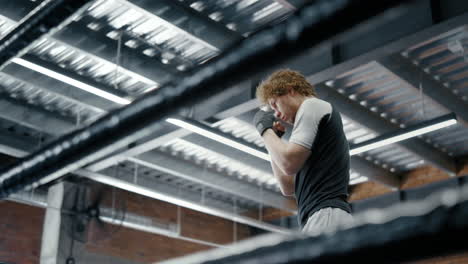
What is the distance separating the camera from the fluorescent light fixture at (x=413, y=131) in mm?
5340

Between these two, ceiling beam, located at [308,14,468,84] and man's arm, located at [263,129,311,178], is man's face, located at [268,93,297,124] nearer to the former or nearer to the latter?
man's arm, located at [263,129,311,178]

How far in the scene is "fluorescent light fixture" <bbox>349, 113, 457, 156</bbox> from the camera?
534 centimetres

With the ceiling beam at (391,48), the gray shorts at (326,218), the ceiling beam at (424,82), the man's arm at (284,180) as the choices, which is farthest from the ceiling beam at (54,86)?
the gray shorts at (326,218)

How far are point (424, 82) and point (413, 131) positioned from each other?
3.58 ft

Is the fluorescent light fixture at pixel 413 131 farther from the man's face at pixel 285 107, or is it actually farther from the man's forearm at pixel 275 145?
the man's forearm at pixel 275 145

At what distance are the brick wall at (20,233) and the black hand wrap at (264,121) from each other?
669 centimetres

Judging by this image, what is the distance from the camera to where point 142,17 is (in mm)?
5488

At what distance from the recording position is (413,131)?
5.56 meters

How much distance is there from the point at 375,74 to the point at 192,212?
499 cm

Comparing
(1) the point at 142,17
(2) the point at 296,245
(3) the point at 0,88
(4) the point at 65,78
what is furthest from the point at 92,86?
(2) the point at 296,245

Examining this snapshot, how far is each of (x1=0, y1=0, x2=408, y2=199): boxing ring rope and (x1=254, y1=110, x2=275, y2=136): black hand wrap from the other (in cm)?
73

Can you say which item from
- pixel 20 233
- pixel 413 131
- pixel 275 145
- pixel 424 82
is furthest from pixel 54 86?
pixel 275 145

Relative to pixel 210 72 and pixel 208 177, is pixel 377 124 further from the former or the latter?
pixel 210 72

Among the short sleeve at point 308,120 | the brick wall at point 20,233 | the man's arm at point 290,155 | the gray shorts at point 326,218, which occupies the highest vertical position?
the brick wall at point 20,233
